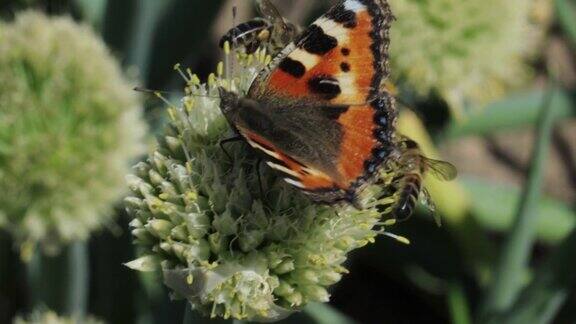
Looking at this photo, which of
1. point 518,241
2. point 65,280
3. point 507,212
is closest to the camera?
point 65,280

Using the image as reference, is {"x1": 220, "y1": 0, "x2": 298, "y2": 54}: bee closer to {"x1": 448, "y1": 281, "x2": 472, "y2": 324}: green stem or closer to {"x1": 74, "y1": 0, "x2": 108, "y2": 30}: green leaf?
{"x1": 74, "y1": 0, "x2": 108, "y2": 30}: green leaf

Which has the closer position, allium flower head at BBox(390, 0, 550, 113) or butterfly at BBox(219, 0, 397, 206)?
butterfly at BBox(219, 0, 397, 206)

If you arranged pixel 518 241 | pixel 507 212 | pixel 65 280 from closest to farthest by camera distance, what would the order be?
pixel 65 280
pixel 518 241
pixel 507 212

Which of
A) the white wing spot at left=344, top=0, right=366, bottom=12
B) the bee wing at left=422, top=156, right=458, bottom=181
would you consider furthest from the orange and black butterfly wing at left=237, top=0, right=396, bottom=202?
the bee wing at left=422, top=156, right=458, bottom=181

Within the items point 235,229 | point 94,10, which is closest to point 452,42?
point 94,10

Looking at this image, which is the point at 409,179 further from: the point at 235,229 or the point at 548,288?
the point at 548,288


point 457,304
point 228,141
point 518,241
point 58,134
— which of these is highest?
point 228,141

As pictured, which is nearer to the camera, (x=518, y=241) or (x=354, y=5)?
(x=354, y=5)
